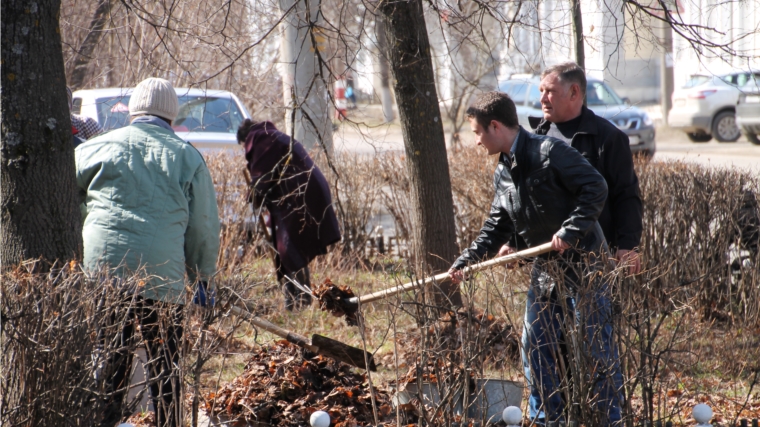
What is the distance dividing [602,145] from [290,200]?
3009mm

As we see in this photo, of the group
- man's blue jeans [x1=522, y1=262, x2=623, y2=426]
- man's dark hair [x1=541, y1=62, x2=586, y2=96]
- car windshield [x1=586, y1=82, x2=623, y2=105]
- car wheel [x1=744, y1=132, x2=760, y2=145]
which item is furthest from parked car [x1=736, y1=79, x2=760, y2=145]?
man's blue jeans [x1=522, y1=262, x2=623, y2=426]

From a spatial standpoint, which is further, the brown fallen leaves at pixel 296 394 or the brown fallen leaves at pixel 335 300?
the brown fallen leaves at pixel 335 300

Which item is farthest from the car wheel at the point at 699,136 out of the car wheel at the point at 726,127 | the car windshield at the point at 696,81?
the car windshield at the point at 696,81

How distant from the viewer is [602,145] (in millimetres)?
3609

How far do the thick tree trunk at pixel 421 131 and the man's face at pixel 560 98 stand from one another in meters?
1.13

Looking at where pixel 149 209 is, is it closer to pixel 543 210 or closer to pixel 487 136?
pixel 487 136

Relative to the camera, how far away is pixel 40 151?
2.99m

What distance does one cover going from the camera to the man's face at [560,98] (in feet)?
12.0

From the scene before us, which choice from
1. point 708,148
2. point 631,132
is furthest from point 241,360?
point 708,148

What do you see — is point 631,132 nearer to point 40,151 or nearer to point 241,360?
point 241,360

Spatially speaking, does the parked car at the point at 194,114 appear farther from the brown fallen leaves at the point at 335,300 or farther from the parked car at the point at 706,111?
the parked car at the point at 706,111

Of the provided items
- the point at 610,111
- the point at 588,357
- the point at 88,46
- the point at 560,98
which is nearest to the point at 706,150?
the point at 610,111

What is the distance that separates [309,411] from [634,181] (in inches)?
70.8

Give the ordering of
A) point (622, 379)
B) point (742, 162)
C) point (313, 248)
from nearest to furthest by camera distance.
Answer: point (622, 379), point (313, 248), point (742, 162)
